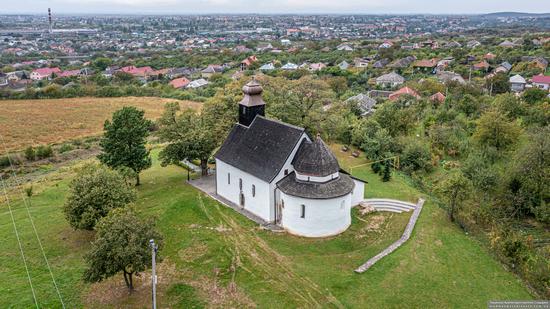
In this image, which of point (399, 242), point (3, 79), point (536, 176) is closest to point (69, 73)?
point (3, 79)

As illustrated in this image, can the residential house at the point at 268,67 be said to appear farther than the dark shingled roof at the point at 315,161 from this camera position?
Yes

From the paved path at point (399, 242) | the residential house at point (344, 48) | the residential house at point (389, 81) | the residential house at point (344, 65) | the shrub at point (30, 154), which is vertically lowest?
the shrub at point (30, 154)

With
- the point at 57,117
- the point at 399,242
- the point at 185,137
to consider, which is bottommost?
the point at 57,117

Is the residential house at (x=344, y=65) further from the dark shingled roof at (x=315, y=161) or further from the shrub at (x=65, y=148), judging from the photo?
the dark shingled roof at (x=315, y=161)

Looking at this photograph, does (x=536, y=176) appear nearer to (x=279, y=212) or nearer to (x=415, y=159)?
(x=415, y=159)

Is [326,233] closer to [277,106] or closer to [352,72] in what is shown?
[277,106]

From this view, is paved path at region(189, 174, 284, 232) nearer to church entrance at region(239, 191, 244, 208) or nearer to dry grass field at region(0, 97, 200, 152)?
church entrance at region(239, 191, 244, 208)

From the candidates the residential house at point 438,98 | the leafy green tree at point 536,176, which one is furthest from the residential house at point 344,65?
the leafy green tree at point 536,176

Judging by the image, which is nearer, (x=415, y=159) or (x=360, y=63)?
(x=415, y=159)
